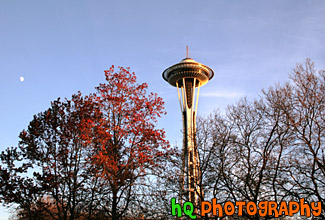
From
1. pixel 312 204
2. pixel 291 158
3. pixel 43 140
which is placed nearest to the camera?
pixel 312 204

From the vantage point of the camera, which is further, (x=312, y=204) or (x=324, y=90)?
(x=324, y=90)

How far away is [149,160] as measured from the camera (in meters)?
13.2

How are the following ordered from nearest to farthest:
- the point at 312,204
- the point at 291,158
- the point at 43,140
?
the point at 312,204 → the point at 291,158 → the point at 43,140

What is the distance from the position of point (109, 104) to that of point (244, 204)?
762cm

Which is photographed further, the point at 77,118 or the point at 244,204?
the point at 77,118

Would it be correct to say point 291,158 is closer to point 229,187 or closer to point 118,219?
point 229,187

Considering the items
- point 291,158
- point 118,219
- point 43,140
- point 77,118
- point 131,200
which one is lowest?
point 118,219

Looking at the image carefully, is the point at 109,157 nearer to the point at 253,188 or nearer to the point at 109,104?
the point at 109,104

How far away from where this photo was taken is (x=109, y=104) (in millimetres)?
14305

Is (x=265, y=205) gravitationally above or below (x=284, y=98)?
below

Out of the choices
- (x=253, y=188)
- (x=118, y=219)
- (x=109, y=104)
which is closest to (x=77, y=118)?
(x=109, y=104)

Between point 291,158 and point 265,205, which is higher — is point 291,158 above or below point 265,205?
above

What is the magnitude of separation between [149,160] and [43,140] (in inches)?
199

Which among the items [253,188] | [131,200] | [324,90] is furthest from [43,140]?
[324,90]
